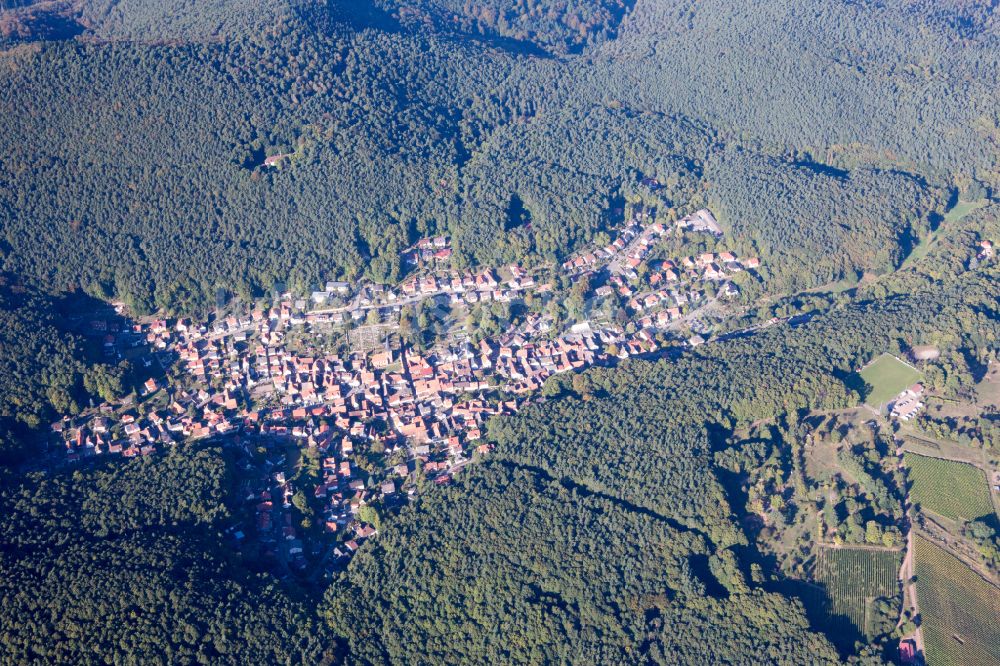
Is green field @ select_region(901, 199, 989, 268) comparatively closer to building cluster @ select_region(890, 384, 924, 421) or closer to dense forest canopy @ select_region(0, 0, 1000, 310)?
dense forest canopy @ select_region(0, 0, 1000, 310)

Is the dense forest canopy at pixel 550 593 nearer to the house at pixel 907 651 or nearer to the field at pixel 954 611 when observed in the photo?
the house at pixel 907 651

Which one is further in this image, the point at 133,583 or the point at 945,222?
the point at 945,222

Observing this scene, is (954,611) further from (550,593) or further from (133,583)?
(133,583)

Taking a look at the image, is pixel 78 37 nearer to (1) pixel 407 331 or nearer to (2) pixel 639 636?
(1) pixel 407 331

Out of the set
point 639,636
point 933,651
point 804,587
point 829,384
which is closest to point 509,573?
point 639,636

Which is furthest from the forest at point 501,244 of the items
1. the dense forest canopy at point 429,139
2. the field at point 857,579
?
the field at point 857,579

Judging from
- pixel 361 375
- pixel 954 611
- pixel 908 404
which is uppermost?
pixel 908 404

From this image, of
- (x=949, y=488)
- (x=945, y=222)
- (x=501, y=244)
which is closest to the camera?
(x=949, y=488)

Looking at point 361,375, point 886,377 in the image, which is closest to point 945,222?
point 886,377
